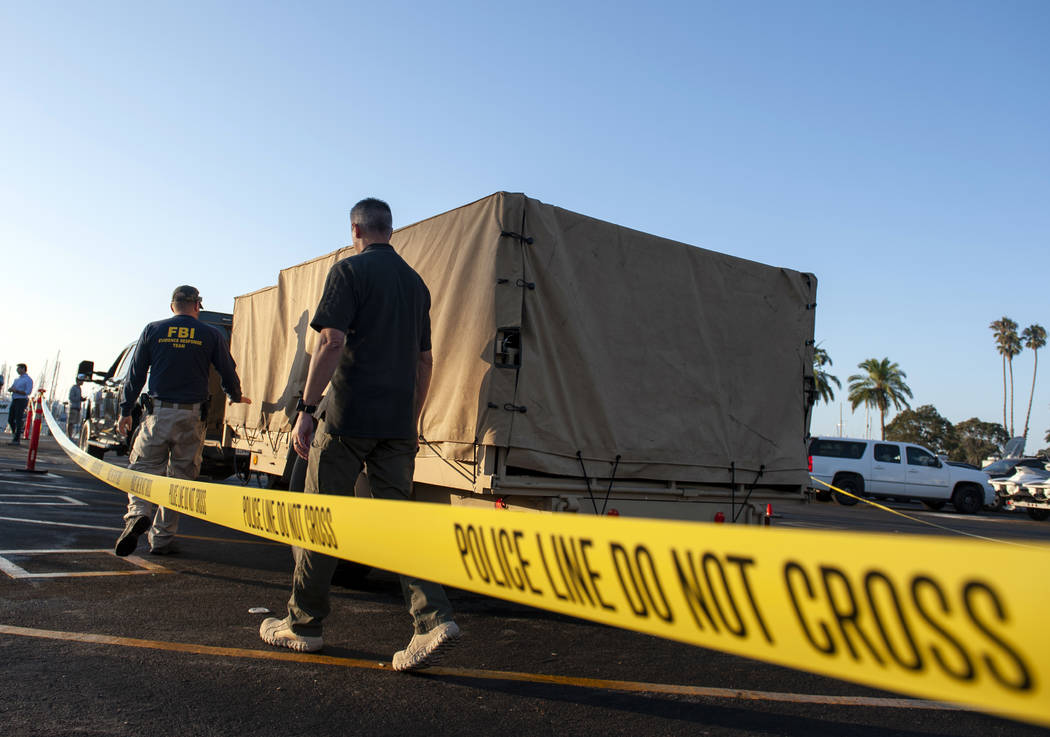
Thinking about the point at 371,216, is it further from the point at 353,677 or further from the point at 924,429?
the point at 924,429

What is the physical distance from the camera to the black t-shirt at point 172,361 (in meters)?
6.21

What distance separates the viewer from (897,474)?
20.5 metres

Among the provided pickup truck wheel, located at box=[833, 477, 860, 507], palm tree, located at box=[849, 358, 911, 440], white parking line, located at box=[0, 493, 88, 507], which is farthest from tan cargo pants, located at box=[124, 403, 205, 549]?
palm tree, located at box=[849, 358, 911, 440]

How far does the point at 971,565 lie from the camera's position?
43.9 inches

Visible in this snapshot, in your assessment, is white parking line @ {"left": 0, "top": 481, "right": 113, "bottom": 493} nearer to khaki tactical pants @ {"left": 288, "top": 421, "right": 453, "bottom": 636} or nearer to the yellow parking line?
the yellow parking line

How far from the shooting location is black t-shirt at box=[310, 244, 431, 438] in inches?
151

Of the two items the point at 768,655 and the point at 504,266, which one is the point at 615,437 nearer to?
the point at 504,266

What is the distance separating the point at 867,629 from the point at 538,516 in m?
0.71

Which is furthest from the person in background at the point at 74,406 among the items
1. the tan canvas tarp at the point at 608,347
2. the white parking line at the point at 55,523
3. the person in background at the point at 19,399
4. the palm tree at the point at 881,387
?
the palm tree at the point at 881,387

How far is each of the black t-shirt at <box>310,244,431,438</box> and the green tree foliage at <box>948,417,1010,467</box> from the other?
80542mm

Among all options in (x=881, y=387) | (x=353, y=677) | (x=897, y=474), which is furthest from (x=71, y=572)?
(x=881, y=387)

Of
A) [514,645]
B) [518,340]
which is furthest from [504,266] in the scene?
[514,645]

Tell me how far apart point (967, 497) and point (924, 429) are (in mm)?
53509

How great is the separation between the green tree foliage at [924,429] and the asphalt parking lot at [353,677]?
237 ft
